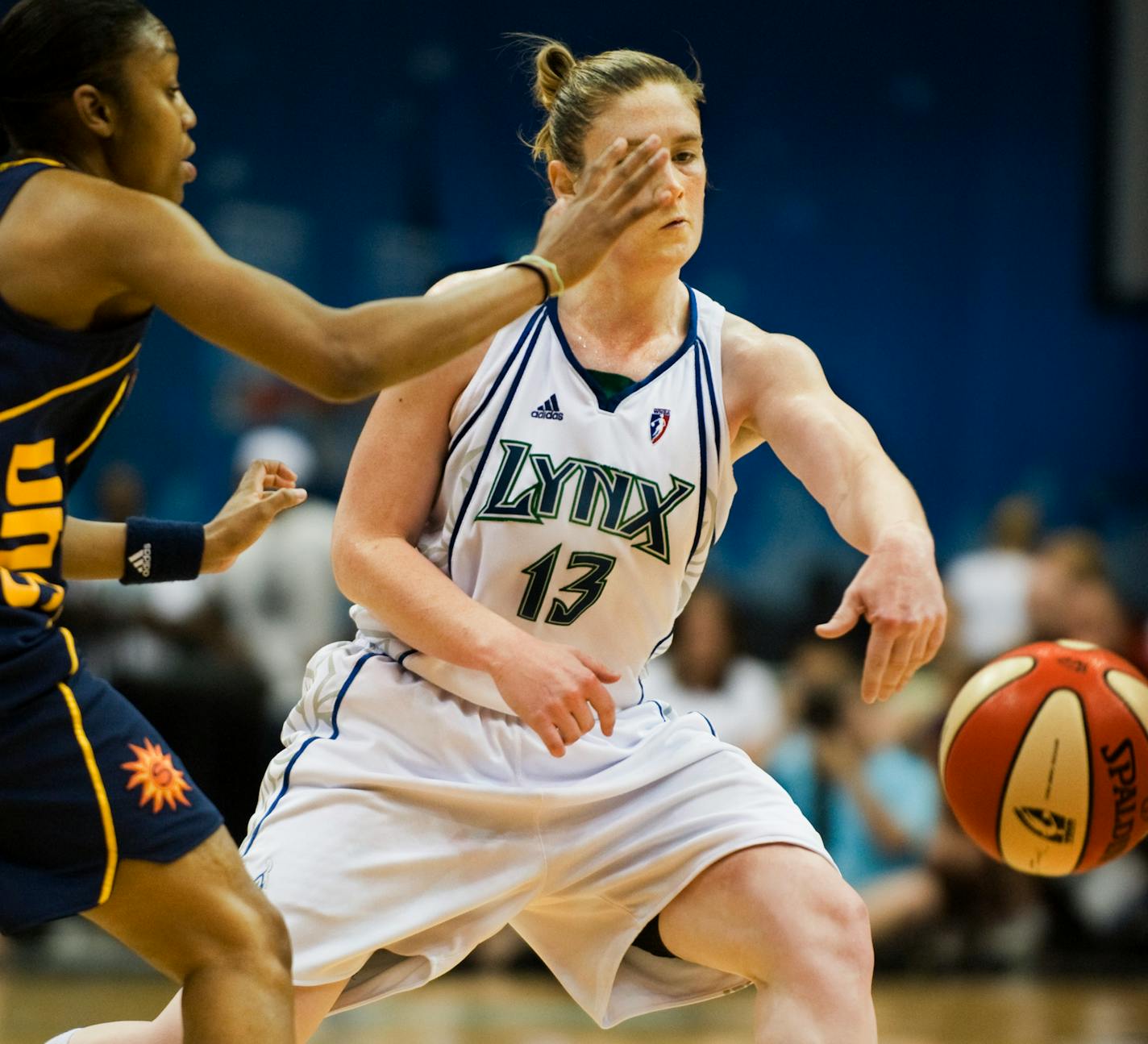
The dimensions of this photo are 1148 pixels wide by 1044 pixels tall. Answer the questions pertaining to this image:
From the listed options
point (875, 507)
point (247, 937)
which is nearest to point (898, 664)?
point (875, 507)

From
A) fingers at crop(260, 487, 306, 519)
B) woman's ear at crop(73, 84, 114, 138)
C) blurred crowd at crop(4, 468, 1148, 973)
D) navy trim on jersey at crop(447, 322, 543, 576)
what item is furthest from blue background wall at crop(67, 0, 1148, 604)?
woman's ear at crop(73, 84, 114, 138)

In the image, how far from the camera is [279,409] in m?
8.30

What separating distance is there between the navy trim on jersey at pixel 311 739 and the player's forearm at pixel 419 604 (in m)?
0.13

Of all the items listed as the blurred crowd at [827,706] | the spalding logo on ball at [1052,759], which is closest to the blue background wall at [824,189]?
the blurred crowd at [827,706]

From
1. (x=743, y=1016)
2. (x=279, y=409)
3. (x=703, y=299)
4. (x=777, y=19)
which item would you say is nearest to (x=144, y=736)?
(x=703, y=299)

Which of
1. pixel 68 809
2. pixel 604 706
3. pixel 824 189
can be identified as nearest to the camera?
pixel 68 809

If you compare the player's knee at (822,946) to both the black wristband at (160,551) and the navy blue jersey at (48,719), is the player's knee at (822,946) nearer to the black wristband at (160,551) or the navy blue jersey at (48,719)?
the navy blue jersey at (48,719)

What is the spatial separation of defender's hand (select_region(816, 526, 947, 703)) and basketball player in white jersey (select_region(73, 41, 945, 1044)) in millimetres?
215

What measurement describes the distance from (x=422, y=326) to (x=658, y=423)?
0.91m

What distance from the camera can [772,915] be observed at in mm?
3084

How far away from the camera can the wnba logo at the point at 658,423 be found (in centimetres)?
344

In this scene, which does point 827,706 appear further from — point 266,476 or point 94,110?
point 94,110

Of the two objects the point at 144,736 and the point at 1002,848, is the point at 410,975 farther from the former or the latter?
the point at 1002,848

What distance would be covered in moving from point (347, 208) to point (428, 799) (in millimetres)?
5933
